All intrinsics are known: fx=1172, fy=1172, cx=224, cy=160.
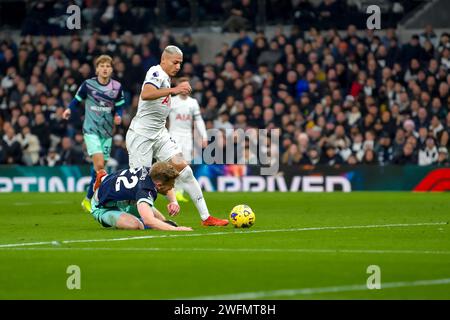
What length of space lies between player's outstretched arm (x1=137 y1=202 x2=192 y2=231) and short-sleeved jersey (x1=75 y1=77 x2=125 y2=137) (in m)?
6.21

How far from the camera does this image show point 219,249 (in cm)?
1255

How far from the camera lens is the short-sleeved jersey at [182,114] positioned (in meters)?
23.3

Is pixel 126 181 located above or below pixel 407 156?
above

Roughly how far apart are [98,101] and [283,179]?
28.8ft

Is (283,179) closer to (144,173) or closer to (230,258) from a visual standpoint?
(144,173)

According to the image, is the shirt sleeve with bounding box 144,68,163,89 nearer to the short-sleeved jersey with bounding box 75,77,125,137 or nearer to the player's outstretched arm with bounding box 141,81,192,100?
the player's outstretched arm with bounding box 141,81,192,100

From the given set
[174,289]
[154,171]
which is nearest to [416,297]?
[174,289]

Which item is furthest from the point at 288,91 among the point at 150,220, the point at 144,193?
the point at 144,193

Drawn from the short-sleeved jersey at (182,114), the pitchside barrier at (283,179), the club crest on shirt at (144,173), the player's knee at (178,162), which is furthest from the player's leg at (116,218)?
the pitchside barrier at (283,179)

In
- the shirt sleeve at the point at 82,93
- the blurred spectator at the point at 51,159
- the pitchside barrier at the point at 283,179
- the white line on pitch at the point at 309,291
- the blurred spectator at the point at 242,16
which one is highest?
the blurred spectator at the point at 242,16

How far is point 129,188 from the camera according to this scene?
14.5 metres

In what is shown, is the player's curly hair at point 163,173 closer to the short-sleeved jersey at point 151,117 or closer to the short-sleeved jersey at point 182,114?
the short-sleeved jersey at point 151,117

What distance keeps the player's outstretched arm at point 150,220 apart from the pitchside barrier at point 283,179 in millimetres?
13702

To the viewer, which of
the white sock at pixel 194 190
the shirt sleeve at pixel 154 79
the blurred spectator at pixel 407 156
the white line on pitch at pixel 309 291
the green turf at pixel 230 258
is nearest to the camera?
the white line on pitch at pixel 309 291
